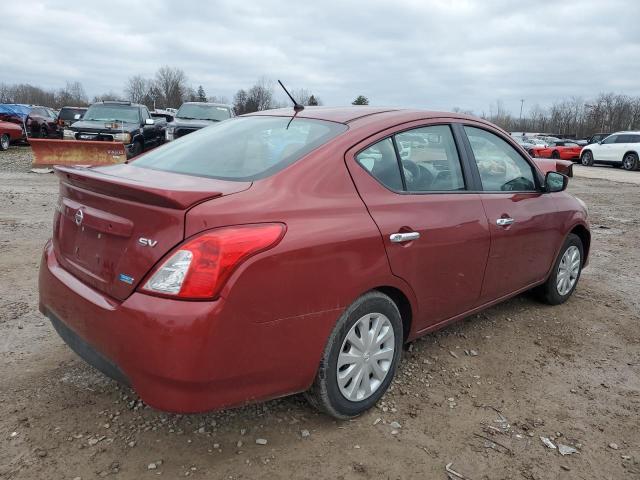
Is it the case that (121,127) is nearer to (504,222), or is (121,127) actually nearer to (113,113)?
(113,113)

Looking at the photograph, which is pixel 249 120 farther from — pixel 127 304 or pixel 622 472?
pixel 622 472

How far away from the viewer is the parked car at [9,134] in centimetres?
1757

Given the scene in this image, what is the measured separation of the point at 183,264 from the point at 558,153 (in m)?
29.9

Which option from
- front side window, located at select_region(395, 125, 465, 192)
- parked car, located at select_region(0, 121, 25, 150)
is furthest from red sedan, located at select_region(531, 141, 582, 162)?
front side window, located at select_region(395, 125, 465, 192)

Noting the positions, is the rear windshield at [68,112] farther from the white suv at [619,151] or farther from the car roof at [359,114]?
the white suv at [619,151]

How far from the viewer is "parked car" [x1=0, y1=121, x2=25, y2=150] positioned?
17566 millimetres

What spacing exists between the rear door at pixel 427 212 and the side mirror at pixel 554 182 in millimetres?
1047

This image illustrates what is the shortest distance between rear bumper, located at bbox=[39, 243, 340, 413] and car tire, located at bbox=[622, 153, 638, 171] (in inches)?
1015

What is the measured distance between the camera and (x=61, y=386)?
2.93 m

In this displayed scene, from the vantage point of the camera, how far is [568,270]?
457 centimetres

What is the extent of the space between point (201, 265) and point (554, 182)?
3166 millimetres

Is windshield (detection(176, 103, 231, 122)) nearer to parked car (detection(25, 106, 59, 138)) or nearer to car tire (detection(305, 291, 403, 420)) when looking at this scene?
parked car (detection(25, 106, 59, 138))

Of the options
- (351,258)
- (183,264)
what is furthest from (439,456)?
(183,264)

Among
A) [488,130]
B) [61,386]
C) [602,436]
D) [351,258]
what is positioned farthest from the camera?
[488,130]
